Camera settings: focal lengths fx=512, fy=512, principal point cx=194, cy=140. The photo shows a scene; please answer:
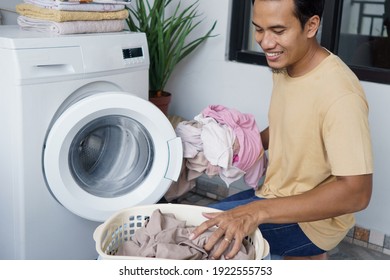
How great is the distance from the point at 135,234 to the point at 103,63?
70 cm

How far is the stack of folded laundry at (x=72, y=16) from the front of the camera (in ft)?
5.86

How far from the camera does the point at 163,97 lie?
2400 mm

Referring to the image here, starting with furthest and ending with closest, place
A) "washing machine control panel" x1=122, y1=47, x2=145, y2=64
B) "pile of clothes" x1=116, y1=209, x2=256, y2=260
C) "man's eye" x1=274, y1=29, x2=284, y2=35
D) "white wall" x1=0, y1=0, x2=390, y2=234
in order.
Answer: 1. "white wall" x1=0, y1=0, x2=390, y2=234
2. "washing machine control panel" x1=122, y1=47, x2=145, y2=64
3. "man's eye" x1=274, y1=29, x2=284, y2=35
4. "pile of clothes" x1=116, y1=209, x2=256, y2=260

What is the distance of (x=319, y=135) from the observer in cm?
136

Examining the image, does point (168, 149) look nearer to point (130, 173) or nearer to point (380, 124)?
point (130, 173)

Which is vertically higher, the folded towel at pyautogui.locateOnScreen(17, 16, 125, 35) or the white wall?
the folded towel at pyautogui.locateOnScreen(17, 16, 125, 35)

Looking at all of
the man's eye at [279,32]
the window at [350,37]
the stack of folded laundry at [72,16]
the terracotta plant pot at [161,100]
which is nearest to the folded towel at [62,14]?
the stack of folded laundry at [72,16]

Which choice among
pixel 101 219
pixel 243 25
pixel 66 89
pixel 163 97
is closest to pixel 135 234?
pixel 101 219

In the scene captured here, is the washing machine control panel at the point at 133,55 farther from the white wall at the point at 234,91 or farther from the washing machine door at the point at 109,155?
the white wall at the point at 234,91

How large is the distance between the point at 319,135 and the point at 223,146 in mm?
432

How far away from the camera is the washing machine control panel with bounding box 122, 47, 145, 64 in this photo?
187 cm

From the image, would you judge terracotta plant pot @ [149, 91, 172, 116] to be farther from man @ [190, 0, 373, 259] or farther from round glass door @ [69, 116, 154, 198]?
man @ [190, 0, 373, 259]

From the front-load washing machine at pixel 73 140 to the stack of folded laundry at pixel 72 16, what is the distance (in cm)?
7

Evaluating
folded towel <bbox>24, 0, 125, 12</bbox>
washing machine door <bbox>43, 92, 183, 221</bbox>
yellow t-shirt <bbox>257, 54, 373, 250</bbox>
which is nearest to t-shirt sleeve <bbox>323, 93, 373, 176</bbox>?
yellow t-shirt <bbox>257, 54, 373, 250</bbox>
